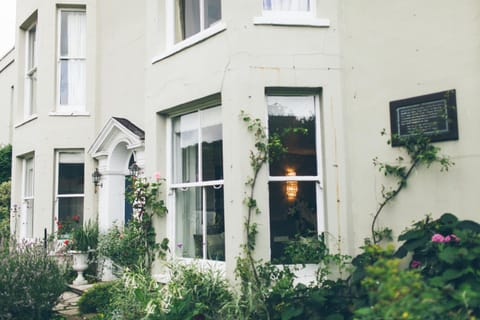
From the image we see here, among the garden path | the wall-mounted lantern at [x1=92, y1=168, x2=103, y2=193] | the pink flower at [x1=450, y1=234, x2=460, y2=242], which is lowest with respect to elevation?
the garden path

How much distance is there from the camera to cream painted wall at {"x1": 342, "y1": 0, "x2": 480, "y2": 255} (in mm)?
5367

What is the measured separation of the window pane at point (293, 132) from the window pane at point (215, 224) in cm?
89

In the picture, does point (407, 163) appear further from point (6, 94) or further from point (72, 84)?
point (6, 94)

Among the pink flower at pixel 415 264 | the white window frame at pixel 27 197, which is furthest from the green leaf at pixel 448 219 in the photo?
the white window frame at pixel 27 197

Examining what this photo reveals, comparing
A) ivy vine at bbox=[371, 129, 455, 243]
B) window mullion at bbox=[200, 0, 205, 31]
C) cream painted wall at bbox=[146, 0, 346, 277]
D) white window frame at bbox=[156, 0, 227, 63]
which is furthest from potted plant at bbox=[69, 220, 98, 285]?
ivy vine at bbox=[371, 129, 455, 243]

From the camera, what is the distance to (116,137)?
9.59 metres

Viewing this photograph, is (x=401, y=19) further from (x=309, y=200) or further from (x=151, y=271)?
(x=151, y=271)

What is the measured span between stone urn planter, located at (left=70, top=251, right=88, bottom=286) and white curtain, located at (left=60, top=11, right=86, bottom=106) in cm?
356

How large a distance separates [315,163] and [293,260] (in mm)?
1291

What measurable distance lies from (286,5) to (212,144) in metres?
2.15

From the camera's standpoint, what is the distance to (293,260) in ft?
19.2

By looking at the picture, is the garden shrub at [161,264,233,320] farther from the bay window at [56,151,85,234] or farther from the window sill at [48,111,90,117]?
the window sill at [48,111,90,117]

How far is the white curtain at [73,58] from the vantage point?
11312mm

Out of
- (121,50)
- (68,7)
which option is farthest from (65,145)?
(68,7)
